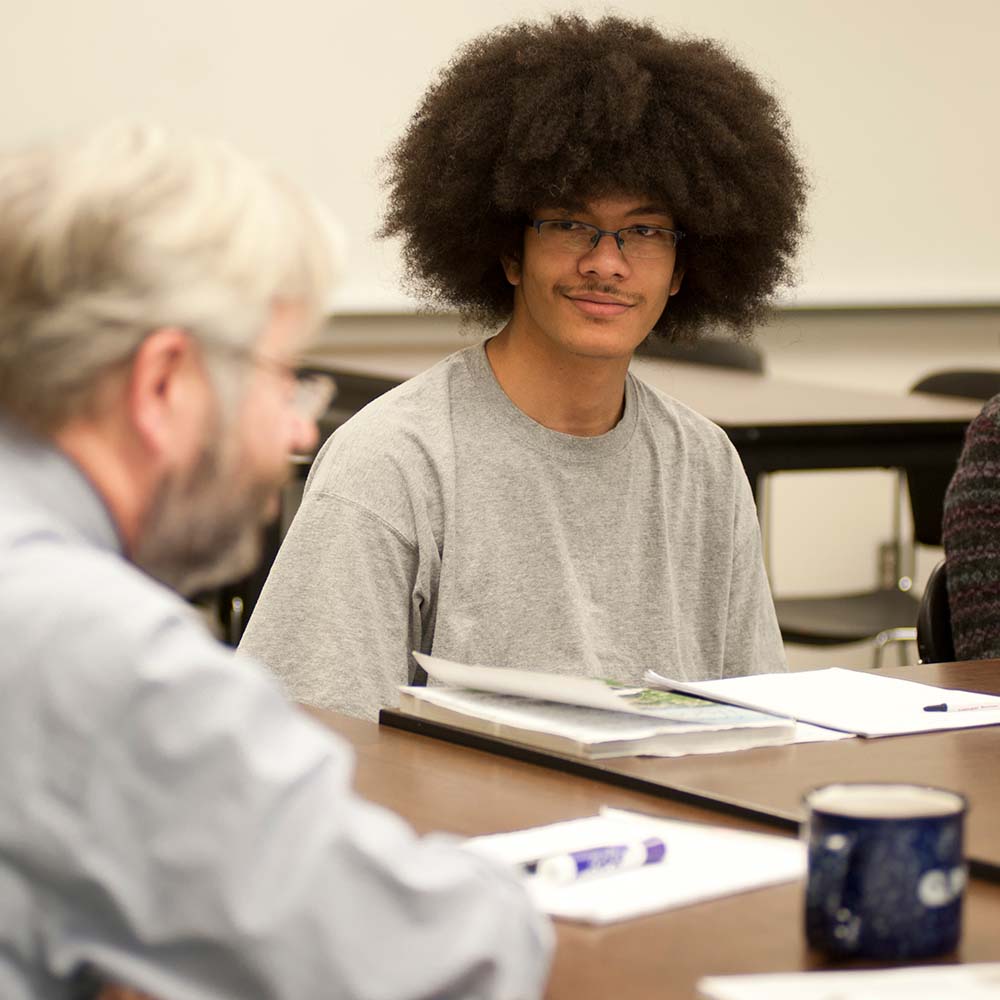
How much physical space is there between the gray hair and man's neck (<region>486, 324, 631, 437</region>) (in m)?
1.22

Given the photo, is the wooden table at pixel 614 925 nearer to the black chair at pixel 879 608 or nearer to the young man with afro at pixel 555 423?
the young man with afro at pixel 555 423

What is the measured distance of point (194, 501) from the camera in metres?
0.93

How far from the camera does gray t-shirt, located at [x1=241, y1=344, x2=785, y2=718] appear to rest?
1.90 m

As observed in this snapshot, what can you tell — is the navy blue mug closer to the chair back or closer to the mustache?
the mustache

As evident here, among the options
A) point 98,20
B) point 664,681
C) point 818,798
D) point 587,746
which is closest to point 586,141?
point 664,681

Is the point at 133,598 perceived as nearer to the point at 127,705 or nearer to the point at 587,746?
the point at 127,705

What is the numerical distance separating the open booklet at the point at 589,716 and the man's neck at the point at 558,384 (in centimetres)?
56

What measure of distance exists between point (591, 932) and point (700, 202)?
1.32 meters

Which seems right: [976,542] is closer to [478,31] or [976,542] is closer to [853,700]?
[853,700]

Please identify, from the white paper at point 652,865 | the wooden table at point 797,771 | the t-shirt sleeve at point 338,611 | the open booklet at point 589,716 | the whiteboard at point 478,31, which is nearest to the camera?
the white paper at point 652,865

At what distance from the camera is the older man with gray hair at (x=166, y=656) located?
2.56 ft

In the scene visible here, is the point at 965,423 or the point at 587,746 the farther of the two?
the point at 965,423

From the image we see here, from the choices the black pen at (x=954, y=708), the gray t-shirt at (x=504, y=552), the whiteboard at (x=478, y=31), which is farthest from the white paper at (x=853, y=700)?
the whiteboard at (x=478, y=31)

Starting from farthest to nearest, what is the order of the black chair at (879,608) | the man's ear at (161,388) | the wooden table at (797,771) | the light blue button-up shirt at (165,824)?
the black chair at (879,608) → the wooden table at (797,771) → the man's ear at (161,388) → the light blue button-up shirt at (165,824)
